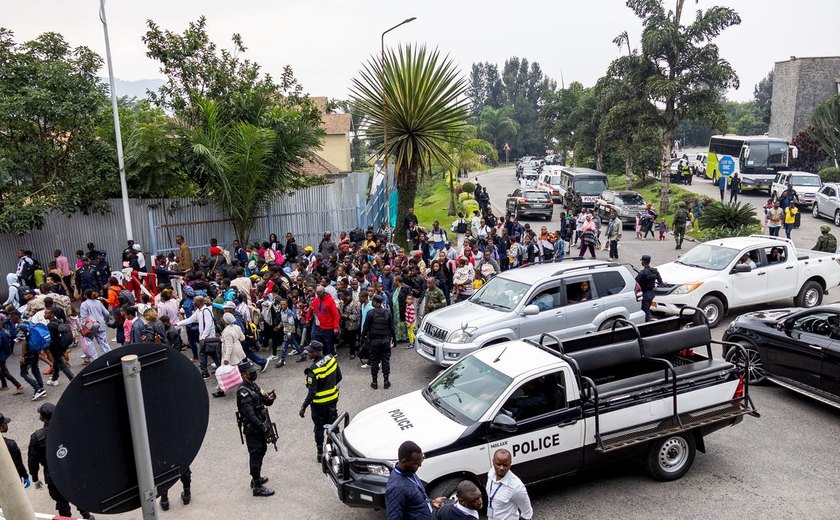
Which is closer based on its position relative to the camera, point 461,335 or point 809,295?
point 461,335

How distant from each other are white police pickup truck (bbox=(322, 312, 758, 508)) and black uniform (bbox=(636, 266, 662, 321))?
4.36 meters

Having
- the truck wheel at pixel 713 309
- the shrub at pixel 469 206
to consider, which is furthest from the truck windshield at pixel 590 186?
the truck wheel at pixel 713 309

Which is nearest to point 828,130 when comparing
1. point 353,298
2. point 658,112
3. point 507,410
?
point 658,112

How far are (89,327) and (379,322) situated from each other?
5.78m

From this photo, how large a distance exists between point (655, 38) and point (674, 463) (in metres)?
24.6

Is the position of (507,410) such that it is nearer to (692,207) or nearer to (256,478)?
(256,478)

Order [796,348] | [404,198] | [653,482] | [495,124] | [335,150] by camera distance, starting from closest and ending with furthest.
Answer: [653,482], [796,348], [404,198], [335,150], [495,124]

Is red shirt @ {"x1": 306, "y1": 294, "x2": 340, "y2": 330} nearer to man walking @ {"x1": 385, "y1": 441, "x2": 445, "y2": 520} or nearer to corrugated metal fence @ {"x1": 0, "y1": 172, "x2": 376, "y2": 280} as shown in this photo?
man walking @ {"x1": 385, "y1": 441, "x2": 445, "y2": 520}

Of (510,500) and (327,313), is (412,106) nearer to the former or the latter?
(327,313)

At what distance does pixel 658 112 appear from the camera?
98.2 ft

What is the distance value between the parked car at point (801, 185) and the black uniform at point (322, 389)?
24.3 metres

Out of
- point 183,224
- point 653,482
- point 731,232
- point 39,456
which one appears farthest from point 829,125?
point 39,456

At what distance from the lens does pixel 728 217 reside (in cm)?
2253

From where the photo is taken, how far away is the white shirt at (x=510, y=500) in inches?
210
